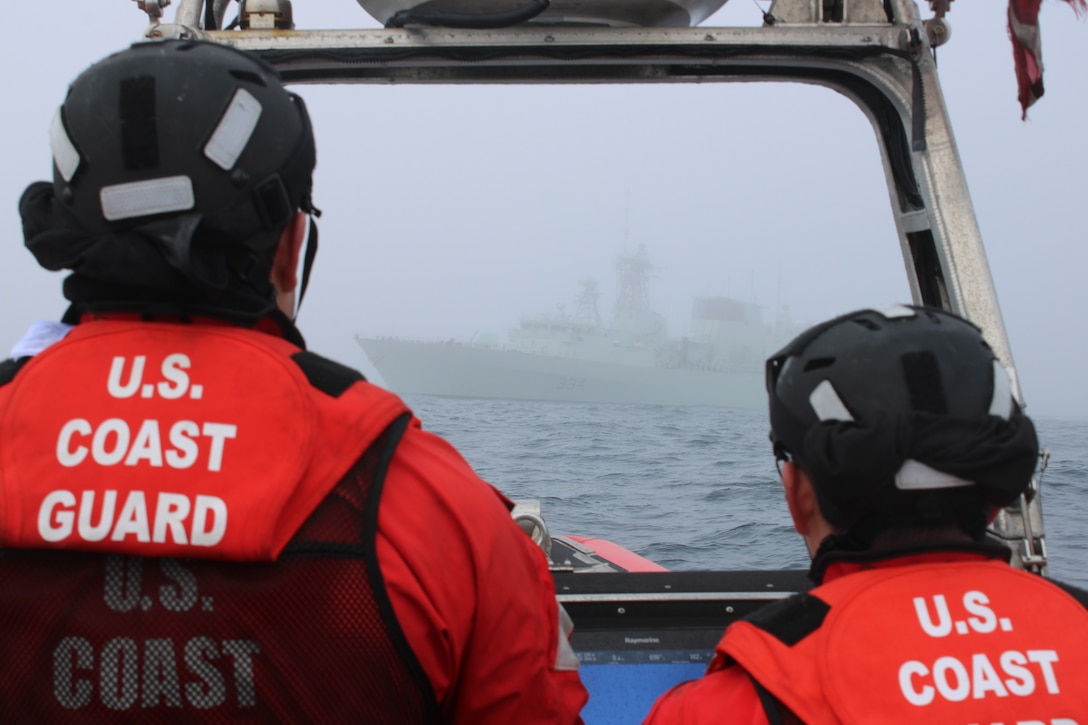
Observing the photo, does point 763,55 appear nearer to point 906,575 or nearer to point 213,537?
point 906,575

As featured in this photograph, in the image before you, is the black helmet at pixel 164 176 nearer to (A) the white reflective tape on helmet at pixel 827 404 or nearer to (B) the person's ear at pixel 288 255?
(B) the person's ear at pixel 288 255

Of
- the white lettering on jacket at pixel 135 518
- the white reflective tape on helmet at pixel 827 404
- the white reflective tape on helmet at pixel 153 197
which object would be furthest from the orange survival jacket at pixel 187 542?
the white reflective tape on helmet at pixel 827 404

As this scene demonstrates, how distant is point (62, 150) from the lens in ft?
3.88

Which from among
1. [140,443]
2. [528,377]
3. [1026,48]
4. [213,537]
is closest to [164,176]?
[140,443]

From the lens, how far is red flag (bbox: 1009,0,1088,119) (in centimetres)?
232

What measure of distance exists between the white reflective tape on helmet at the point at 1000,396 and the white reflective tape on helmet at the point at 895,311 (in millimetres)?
122

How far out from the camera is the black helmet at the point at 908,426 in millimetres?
1192

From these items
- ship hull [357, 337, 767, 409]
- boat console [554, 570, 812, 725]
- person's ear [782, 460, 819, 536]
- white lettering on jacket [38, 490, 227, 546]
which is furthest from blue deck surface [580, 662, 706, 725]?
ship hull [357, 337, 767, 409]

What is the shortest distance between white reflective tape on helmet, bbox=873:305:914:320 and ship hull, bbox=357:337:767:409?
5498cm

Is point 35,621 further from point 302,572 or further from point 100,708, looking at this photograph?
point 302,572

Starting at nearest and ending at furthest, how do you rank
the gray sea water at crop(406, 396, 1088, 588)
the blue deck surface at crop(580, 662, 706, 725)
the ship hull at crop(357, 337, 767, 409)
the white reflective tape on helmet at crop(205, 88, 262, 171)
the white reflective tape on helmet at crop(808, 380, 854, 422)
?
the white reflective tape on helmet at crop(205, 88, 262, 171)
the white reflective tape on helmet at crop(808, 380, 854, 422)
the blue deck surface at crop(580, 662, 706, 725)
the gray sea water at crop(406, 396, 1088, 588)
the ship hull at crop(357, 337, 767, 409)

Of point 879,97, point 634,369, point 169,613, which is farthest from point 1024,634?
point 634,369

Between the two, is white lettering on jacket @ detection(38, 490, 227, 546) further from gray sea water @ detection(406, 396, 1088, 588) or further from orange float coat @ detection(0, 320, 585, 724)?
gray sea water @ detection(406, 396, 1088, 588)

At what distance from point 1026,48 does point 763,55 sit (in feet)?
1.97
